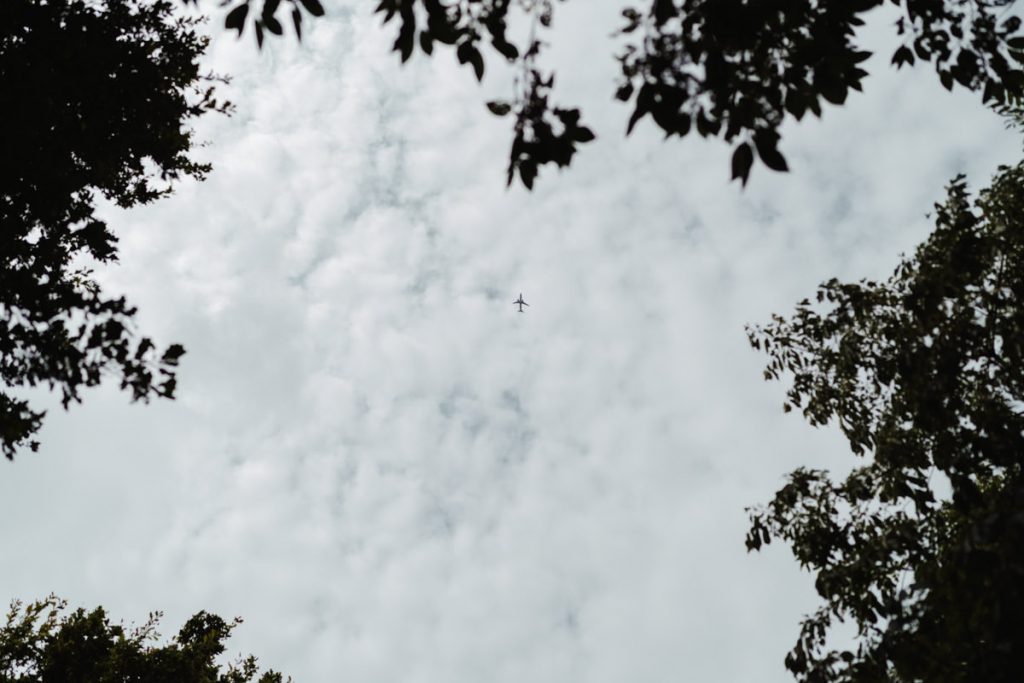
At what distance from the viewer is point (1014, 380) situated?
7332mm

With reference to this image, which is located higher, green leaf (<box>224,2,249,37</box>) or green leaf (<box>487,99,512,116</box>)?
green leaf (<box>224,2,249,37</box>)

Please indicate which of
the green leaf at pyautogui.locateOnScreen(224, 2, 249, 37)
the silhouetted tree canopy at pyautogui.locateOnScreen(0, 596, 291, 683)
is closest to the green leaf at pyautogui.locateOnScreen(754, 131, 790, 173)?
the green leaf at pyautogui.locateOnScreen(224, 2, 249, 37)

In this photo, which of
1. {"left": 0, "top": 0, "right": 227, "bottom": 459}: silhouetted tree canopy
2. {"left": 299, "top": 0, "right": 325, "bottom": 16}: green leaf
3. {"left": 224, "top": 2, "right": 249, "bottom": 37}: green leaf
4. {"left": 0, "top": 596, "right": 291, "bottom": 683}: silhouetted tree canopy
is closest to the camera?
{"left": 224, "top": 2, "right": 249, "bottom": 37}: green leaf

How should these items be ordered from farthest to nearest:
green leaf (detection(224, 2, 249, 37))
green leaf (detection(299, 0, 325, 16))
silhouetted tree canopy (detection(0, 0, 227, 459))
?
silhouetted tree canopy (detection(0, 0, 227, 459)) → green leaf (detection(299, 0, 325, 16)) → green leaf (detection(224, 2, 249, 37))

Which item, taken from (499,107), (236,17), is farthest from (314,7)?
(499,107)

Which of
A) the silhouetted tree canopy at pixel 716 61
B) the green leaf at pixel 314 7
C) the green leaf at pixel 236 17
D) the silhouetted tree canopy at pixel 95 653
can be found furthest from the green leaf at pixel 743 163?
the silhouetted tree canopy at pixel 95 653

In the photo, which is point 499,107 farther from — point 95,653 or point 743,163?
point 95,653

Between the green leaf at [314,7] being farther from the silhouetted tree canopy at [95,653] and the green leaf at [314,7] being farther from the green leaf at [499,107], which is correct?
the silhouetted tree canopy at [95,653]

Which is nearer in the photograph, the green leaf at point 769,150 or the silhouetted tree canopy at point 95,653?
the green leaf at point 769,150

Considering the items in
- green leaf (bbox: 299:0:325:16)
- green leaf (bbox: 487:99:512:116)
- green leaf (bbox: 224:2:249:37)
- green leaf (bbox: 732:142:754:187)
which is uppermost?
green leaf (bbox: 299:0:325:16)

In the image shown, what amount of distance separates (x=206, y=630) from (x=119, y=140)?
1471 cm

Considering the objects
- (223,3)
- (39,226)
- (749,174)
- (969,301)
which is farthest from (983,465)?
(39,226)

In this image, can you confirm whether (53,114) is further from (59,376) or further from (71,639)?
(71,639)

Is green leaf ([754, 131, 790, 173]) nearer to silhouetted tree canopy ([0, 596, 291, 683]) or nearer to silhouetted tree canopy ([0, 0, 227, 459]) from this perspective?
silhouetted tree canopy ([0, 0, 227, 459])
